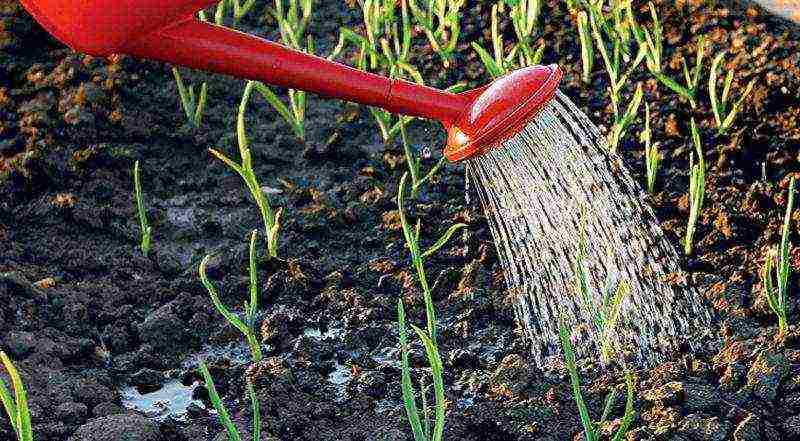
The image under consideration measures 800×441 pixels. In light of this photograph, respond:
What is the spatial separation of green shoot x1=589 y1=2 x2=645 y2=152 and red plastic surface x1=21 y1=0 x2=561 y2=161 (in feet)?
1.81

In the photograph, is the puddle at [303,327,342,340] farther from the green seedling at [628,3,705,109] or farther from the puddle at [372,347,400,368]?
the green seedling at [628,3,705,109]

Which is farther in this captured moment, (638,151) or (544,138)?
(638,151)

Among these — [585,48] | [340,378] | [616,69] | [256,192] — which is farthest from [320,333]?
[585,48]

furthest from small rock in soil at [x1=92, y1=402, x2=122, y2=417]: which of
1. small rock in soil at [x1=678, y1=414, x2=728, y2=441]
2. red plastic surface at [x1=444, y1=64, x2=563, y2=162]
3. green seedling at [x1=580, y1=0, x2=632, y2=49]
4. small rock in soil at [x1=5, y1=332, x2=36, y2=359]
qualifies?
green seedling at [x1=580, y1=0, x2=632, y2=49]

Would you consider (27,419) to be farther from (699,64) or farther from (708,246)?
(699,64)

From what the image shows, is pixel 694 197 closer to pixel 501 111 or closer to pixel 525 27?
pixel 501 111

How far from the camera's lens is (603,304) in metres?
2.24

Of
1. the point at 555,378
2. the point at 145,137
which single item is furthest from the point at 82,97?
the point at 555,378

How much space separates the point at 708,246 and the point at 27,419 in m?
1.46

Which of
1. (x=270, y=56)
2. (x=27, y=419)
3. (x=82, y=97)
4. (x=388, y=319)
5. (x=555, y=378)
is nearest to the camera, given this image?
(x=27, y=419)

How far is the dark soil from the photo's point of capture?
6.96 ft

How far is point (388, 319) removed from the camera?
2.42 metres

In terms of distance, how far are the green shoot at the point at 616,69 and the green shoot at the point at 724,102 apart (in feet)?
0.56

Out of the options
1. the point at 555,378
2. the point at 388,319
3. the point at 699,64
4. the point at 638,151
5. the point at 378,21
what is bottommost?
the point at 555,378
